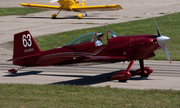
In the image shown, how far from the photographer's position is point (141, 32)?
85.8 feet

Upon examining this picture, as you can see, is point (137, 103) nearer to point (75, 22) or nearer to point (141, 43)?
point (141, 43)

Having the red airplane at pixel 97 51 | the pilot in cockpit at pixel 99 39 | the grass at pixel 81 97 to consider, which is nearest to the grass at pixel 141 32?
the red airplane at pixel 97 51

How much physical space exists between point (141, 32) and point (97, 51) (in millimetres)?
15106

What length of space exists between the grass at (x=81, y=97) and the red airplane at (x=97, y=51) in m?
1.50

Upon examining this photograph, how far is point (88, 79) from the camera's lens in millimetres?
12516

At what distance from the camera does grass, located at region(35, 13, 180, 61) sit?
20.6 metres

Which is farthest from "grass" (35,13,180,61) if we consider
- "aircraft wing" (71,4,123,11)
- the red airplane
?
the red airplane

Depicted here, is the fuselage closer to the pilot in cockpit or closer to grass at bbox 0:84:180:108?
the pilot in cockpit

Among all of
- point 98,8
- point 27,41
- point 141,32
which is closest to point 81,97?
point 27,41

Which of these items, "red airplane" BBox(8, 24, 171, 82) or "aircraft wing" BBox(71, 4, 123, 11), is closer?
"red airplane" BBox(8, 24, 171, 82)

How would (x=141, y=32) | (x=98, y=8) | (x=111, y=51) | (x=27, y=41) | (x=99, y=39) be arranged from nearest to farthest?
(x=111, y=51) < (x=99, y=39) < (x=27, y=41) < (x=141, y=32) < (x=98, y=8)

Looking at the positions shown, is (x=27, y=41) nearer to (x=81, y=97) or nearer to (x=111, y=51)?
(x=111, y=51)

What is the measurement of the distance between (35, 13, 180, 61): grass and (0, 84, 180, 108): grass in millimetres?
7646

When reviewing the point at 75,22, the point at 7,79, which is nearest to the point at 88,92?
the point at 7,79
